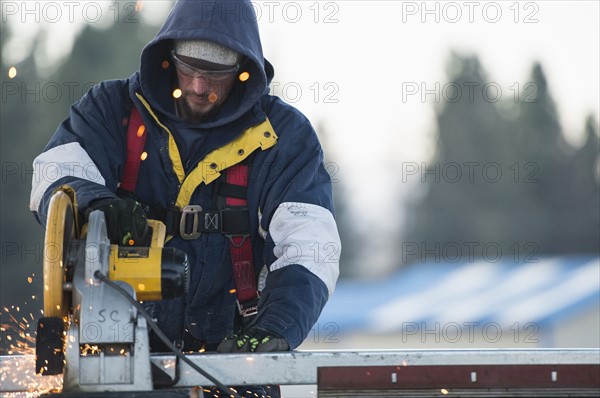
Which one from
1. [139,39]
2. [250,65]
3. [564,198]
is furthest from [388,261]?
[250,65]

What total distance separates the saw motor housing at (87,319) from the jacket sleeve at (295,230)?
59 centimetres

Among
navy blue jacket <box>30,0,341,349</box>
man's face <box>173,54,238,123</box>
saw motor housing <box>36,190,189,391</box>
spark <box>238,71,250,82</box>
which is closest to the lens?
saw motor housing <box>36,190,189,391</box>

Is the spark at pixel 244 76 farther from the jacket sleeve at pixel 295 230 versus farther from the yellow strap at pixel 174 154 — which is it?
the yellow strap at pixel 174 154

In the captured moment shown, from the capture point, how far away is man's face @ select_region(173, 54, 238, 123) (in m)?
4.21

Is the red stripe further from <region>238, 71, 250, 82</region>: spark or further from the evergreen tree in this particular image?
the evergreen tree

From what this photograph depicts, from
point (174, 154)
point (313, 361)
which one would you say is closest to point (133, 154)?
point (174, 154)

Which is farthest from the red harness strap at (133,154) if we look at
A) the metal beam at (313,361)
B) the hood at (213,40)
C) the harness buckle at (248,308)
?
the metal beam at (313,361)

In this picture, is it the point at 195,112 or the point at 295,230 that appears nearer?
the point at 295,230

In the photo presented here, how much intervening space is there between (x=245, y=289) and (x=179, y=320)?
28 cm

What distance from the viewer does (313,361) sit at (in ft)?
10.7

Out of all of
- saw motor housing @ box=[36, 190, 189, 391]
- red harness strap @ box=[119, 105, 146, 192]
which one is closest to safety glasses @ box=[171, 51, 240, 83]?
red harness strap @ box=[119, 105, 146, 192]

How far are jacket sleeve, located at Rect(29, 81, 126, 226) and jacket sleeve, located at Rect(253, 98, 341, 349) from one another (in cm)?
57

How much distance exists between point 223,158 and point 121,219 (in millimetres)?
729

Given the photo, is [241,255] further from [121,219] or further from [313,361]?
[313,361]
